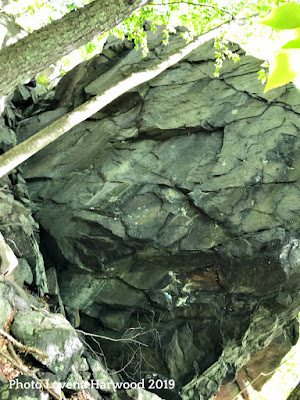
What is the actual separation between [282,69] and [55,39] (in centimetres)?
496

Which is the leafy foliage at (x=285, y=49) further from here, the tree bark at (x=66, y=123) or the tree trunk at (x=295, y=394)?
the tree bark at (x=66, y=123)

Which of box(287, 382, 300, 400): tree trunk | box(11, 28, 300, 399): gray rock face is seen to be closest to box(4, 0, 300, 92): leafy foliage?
box(11, 28, 300, 399): gray rock face

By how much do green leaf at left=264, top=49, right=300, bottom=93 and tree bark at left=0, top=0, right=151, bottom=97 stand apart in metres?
4.78

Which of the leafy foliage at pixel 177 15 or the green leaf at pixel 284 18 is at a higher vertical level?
the green leaf at pixel 284 18

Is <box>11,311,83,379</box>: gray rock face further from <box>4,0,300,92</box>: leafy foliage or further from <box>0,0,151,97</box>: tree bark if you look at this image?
<box>4,0,300,92</box>: leafy foliage

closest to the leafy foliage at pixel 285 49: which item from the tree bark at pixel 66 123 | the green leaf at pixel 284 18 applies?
the green leaf at pixel 284 18

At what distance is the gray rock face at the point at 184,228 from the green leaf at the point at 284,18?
27.0 feet

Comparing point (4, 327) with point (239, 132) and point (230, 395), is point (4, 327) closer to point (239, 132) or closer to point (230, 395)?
point (239, 132)

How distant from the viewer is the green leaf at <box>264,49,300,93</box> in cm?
108

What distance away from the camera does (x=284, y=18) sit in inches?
40.4

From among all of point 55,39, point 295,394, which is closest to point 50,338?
point 295,394

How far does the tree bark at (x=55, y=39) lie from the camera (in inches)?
199

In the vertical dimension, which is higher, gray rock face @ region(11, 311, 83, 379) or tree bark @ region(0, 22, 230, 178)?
tree bark @ region(0, 22, 230, 178)

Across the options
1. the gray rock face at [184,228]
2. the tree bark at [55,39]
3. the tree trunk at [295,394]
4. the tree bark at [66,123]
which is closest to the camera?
the tree trunk at [295,394]
